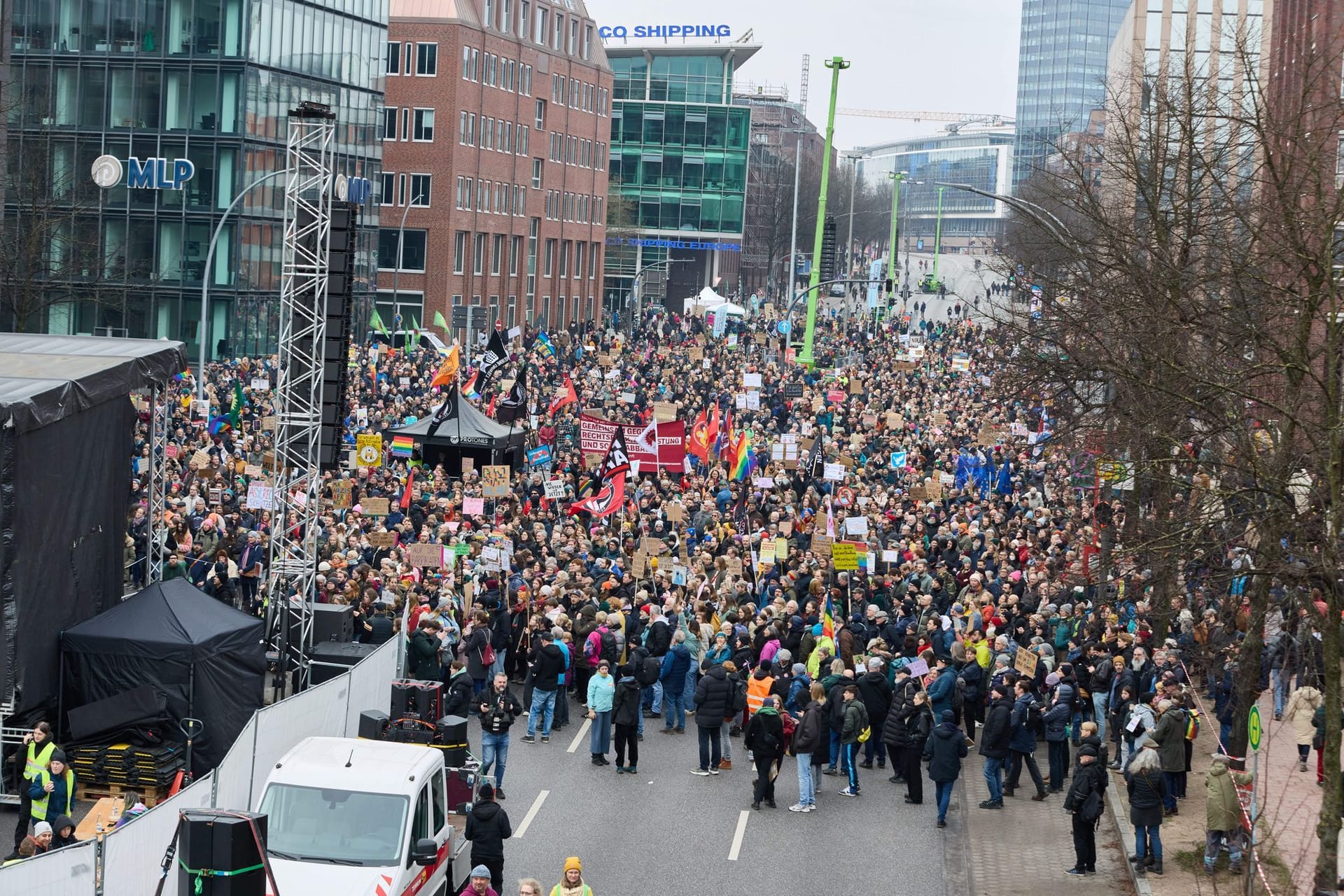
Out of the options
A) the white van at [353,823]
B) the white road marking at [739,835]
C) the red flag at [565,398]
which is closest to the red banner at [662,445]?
the red flag at [565,398]

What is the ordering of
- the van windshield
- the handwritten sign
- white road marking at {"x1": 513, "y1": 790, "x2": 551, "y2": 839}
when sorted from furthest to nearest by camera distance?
1. the handwritten sign
2. white road marking at {"x1": 513, "y1": 790, "x2": 551, "y2": 839}
3. the van windshield

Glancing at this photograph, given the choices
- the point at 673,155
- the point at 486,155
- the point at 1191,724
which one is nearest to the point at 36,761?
the point at 1191,724

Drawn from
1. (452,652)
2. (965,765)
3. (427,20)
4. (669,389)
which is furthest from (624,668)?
(427,20)

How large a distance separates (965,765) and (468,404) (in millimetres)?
19563

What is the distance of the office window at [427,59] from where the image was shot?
7794cm

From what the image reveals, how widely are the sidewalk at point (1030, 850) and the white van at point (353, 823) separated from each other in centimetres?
542

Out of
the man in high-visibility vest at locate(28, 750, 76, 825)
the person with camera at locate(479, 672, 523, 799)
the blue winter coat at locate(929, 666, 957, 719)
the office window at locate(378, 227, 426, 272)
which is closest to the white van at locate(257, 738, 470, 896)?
the man in high-visibility vest at locate(28, 750, 76, 825)

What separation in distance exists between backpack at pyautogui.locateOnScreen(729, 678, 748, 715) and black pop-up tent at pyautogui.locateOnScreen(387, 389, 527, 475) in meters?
16.7

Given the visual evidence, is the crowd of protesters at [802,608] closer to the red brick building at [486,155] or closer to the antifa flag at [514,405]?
the antifa flag at [514,405]

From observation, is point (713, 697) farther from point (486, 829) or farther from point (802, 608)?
point (802, 608)

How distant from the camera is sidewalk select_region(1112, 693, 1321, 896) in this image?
15.4m

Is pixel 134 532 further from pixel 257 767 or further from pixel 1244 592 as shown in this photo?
pixel 1244 592

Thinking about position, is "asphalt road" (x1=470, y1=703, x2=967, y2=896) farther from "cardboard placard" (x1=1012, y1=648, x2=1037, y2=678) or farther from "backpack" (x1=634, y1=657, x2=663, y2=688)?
"cardboard placard" (x1=1012, y1=648, x2=1037, y2=678)

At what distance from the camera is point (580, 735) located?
68.9 ft
